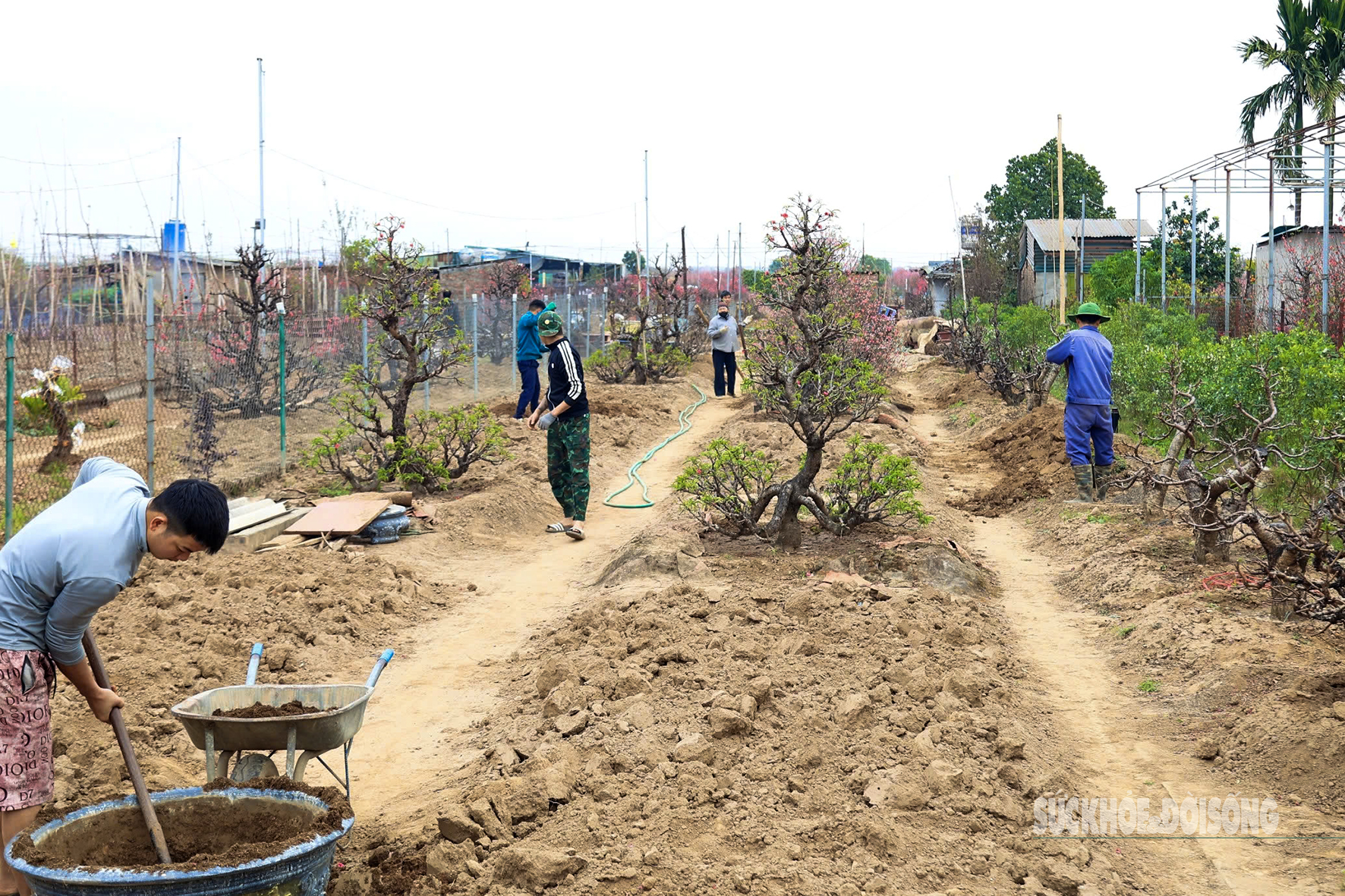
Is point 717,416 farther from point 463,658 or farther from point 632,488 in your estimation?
point 463,658

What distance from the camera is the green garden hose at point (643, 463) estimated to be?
1152 cm

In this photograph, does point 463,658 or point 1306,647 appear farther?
point 463,658

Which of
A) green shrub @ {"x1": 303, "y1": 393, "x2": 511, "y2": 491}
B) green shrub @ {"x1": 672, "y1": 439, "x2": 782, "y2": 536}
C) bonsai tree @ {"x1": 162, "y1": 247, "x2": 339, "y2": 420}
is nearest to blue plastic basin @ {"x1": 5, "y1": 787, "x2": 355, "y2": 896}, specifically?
green shrub @ {"x1": 672, "y1": 439, "x2": 782, "y2": 536}

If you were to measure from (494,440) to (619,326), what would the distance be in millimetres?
15267

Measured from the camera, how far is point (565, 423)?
9.80m

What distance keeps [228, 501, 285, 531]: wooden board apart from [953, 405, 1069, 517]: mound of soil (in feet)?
21.2

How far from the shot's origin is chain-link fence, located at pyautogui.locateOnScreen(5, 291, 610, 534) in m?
11.5

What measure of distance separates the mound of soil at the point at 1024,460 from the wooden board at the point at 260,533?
6.32 m

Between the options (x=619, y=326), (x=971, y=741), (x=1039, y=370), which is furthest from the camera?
(x=619, y=326)

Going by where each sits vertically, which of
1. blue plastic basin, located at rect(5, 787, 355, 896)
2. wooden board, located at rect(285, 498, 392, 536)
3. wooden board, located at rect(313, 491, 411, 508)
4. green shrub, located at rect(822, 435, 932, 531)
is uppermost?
green shrub, located at rect(822, 435, 932, 531)

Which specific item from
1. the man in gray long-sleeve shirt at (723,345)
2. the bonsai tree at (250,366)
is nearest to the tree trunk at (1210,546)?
the bonsai tree at (250,366)

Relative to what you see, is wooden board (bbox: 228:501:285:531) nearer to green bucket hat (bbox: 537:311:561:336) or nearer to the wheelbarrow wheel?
green bucket hat (bbox: 537:311:561:336)

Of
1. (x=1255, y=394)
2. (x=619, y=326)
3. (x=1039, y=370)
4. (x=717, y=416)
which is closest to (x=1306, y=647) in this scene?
(x=1255, y=394)

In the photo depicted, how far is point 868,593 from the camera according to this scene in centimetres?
695
